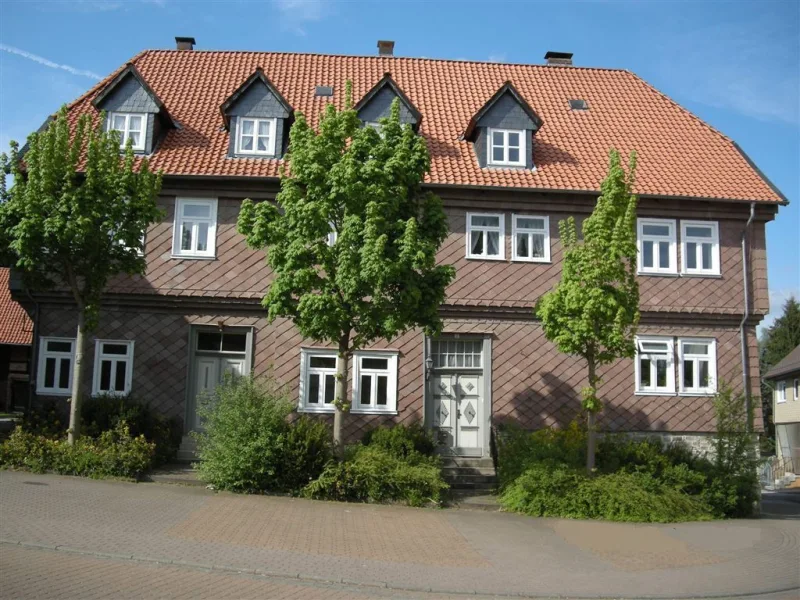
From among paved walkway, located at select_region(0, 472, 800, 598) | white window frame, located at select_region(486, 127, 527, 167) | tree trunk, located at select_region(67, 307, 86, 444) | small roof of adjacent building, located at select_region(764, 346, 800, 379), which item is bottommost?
paved walkway, located at select_region(0, 472, 800, 598)

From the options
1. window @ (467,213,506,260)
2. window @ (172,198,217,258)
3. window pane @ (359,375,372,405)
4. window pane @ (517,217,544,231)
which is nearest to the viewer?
window pane @ (359,375,372,405)

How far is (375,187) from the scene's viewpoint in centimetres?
1488

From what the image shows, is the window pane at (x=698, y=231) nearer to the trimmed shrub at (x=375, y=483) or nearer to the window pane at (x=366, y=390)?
the window pane at (x=366, y=390)

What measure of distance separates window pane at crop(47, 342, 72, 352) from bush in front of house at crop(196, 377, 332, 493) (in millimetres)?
5715

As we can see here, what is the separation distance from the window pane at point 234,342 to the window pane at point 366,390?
10.1 ft

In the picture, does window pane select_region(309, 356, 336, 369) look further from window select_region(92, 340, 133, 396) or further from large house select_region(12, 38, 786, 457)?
window select_region(92, 340, 133, 396)

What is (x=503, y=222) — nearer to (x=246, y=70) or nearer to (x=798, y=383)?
(x=246, y=70)

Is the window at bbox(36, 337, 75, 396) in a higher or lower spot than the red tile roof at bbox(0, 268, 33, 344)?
lower

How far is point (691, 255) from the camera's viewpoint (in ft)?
66.5

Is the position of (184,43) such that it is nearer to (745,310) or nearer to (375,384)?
(375,384)

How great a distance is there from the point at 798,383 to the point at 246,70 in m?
34.2

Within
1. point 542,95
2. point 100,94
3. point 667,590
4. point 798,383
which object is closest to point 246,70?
point 100,94

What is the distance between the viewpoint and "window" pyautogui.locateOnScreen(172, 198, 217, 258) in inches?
772

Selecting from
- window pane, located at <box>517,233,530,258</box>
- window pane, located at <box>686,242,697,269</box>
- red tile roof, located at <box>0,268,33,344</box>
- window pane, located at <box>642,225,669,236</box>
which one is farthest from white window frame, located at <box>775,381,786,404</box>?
red tile roof, located at <box>0,268,33,344</box>
